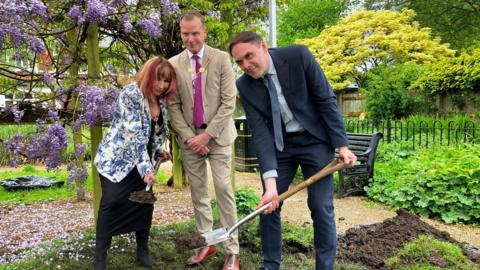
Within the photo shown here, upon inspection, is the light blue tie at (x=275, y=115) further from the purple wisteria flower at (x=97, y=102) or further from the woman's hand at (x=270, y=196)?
the purple wisteria flower at (x=97, y=102)

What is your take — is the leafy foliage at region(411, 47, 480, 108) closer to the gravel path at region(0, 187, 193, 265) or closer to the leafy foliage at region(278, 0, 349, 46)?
the gravel path at region(0, 187, 193, 265)

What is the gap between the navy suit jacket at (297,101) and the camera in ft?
9.23

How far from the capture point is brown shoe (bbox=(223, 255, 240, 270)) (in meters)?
3.38

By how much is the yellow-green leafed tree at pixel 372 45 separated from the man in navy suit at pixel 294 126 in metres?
19.0

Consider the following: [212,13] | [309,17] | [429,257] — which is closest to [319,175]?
[429,257]

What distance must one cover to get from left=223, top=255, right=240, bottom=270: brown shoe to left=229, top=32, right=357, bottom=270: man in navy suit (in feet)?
1.51

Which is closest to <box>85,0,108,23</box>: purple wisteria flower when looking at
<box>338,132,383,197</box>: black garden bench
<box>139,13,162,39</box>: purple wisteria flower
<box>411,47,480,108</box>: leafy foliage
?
<box>139,13,162,39</box>: purple wisteria flower

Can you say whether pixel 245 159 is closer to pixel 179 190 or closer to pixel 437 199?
pixel 179 190

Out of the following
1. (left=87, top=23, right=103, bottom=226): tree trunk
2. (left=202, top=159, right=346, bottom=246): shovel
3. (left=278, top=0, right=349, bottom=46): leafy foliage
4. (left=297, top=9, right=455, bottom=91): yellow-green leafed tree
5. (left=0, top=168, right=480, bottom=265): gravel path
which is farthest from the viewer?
(left=278, top=0, right=349, bottom=46): leafy foliage

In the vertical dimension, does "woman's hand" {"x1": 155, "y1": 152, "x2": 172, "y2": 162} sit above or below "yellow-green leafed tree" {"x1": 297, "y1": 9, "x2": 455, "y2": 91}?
below

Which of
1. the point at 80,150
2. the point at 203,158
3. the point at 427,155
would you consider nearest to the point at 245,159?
the point at 427,155

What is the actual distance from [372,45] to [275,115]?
21.3 meters

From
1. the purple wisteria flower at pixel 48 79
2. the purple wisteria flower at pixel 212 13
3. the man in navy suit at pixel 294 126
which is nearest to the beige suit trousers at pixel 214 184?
the man in navy suit at pixel 294 126

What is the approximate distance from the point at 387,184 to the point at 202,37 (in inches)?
162
